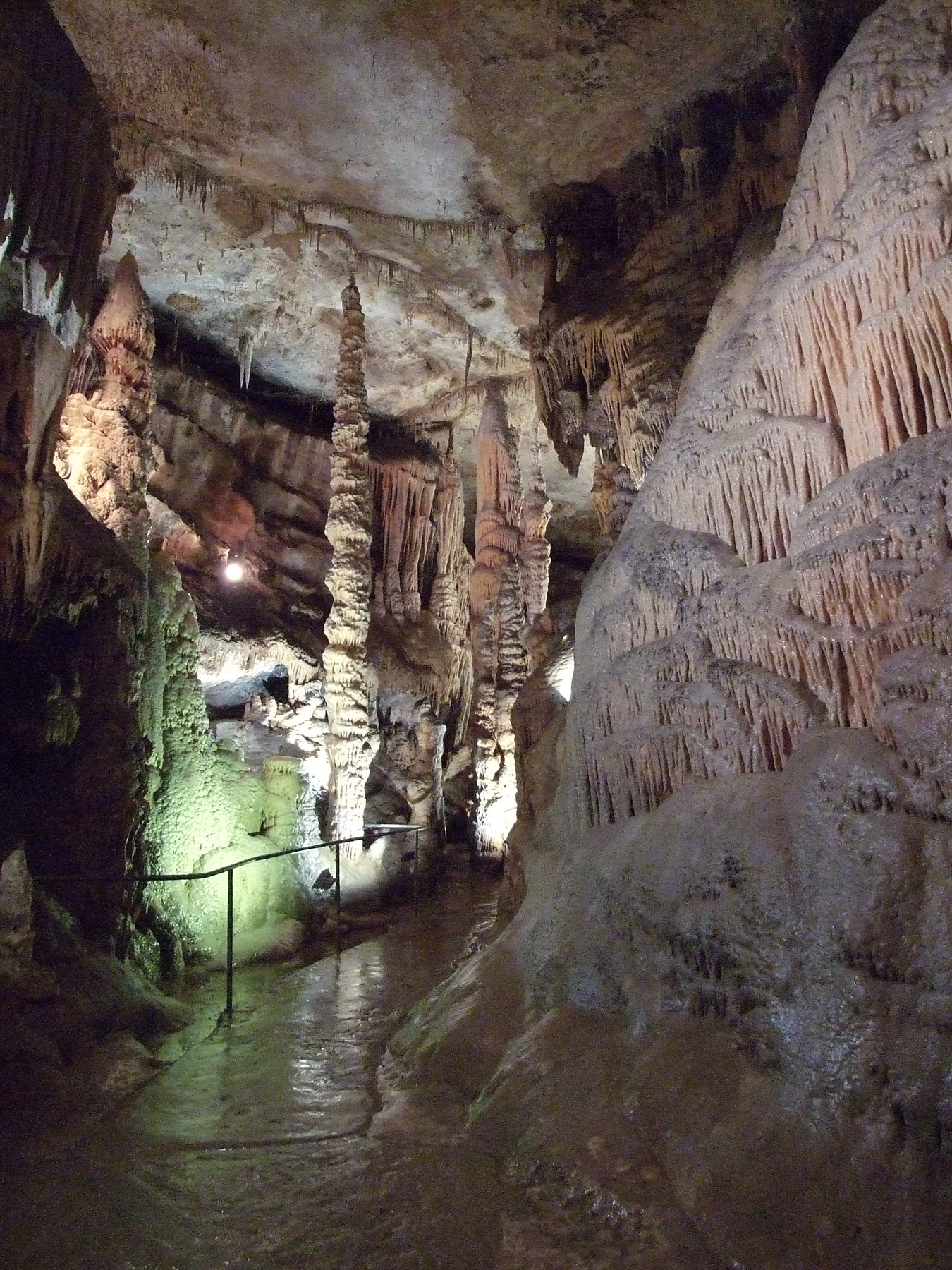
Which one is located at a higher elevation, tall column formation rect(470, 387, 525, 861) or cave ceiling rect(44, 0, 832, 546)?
cave ceiling rect(44, 0, 832, 546)

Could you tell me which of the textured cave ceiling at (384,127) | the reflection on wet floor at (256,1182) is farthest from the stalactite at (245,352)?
the reflection on wet floor at (256,1182)

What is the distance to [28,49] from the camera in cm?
644

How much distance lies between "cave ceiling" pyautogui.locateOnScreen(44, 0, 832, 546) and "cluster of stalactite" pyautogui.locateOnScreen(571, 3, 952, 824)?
3903 millimetres

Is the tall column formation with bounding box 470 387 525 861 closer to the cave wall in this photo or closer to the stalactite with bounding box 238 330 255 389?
the stalactite with bounding box 238 330 255 389

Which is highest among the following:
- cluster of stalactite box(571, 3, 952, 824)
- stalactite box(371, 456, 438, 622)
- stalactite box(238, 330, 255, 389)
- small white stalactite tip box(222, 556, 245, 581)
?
stalactite box(238, 330, 255, 389)

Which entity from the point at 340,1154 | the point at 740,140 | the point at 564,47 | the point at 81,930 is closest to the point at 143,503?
the point at 81,930

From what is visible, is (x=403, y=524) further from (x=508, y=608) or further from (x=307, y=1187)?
(x=307, y=1187)

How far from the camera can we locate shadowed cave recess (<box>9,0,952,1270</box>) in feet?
9.92

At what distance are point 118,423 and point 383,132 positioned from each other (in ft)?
15.1

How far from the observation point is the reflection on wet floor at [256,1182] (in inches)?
115

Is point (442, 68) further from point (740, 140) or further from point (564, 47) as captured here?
point (740, 140)

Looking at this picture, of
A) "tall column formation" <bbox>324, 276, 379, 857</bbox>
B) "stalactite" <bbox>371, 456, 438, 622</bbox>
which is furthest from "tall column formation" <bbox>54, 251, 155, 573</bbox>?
"stalactite" <bbox>371, 456, 438, 622</bbox>

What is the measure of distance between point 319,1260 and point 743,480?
13.1 ft

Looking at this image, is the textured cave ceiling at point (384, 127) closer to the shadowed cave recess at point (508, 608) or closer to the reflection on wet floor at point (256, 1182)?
the shadowed cave recess at point (508, 608)
